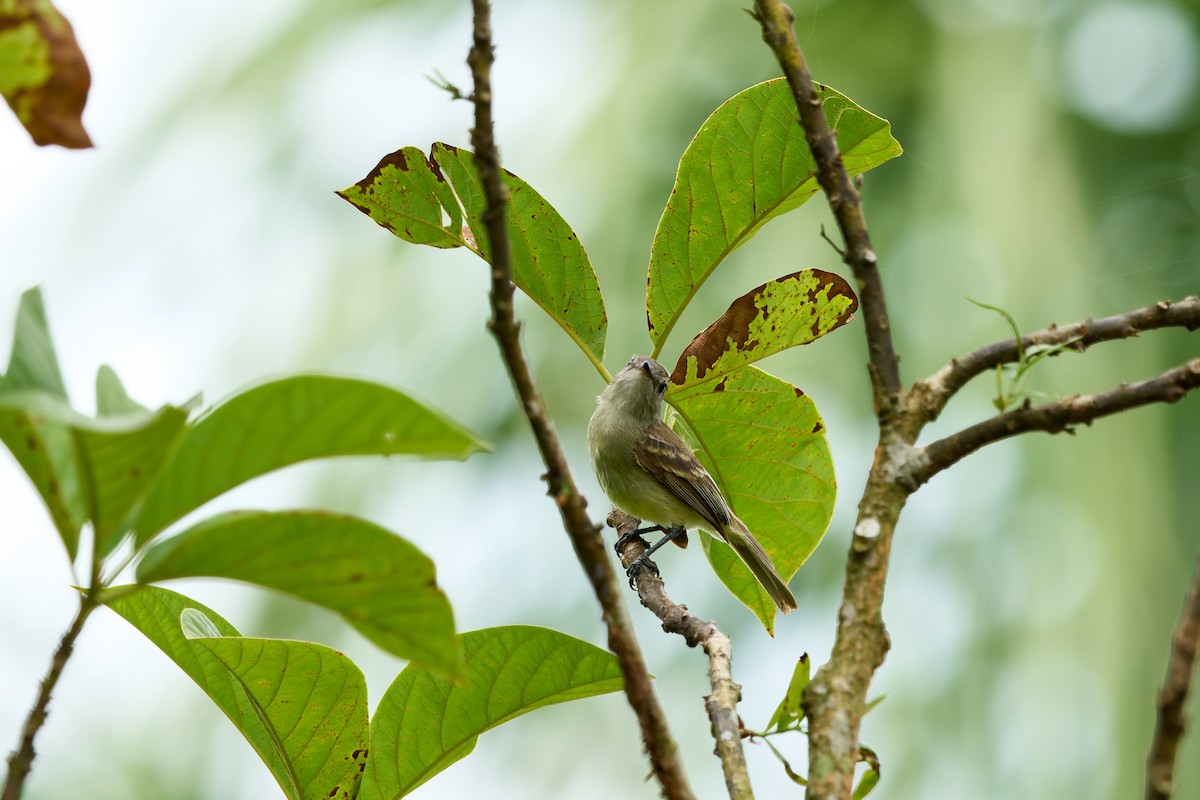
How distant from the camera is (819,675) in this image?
1.01 m

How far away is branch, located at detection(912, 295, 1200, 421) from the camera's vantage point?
1.12 meters

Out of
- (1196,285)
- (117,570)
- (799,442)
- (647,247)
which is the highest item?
(647,247)

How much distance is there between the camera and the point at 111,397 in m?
0.99

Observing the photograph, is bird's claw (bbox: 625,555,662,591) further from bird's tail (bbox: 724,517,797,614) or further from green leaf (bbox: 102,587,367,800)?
green leaf (bbox: 102,587,367,800)

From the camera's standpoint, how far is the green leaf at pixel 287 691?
4.17 feet

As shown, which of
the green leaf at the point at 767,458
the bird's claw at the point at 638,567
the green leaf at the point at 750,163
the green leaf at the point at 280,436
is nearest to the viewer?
the green leaf at the point at 280,436

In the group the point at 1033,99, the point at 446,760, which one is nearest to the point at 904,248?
the point at 1033,99

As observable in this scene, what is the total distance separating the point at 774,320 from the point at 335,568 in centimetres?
105

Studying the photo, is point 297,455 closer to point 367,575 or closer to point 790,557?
point 367,575

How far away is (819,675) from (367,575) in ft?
1.36

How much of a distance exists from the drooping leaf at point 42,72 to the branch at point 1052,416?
808 millimetres

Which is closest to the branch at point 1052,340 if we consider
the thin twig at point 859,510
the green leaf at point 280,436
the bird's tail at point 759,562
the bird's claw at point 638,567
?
the thin twig at point 859,510

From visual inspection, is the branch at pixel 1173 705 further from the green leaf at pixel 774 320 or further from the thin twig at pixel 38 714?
the green leaf at pixel 774 320

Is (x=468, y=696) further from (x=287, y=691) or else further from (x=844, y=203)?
(x=844, y=203)
